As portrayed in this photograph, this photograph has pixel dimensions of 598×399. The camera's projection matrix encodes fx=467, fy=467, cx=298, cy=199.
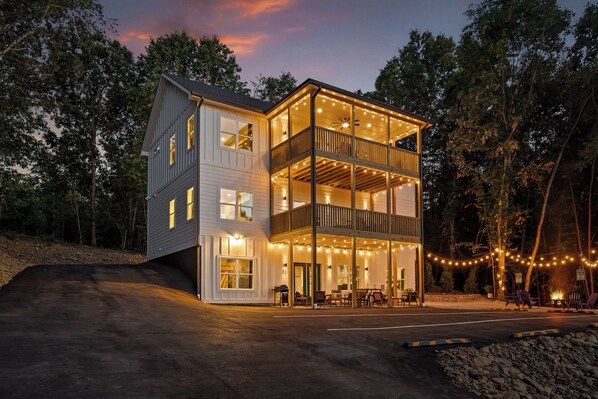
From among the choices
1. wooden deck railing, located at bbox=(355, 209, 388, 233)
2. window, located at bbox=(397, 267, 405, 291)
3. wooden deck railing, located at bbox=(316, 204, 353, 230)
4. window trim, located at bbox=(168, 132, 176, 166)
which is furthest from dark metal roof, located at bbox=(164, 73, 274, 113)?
window, located at bbox=(397, 267, 405, 291)

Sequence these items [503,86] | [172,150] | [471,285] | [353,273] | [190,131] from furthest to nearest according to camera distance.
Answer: [471,285] → [503,86] → [172,150] → [190,131] → [353,273]

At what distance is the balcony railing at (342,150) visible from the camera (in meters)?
19.5

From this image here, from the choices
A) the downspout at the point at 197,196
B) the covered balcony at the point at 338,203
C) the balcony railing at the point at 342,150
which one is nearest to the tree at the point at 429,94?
the covered balcony at the point at 338,203

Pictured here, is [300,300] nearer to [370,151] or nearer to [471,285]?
[370,151]

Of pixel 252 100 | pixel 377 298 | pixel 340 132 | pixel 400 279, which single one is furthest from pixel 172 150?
pixel 400 279

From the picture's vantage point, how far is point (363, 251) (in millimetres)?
24828

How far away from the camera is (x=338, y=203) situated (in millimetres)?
23875

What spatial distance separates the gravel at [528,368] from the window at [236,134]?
522 inches

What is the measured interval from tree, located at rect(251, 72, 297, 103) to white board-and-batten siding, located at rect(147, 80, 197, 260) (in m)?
18.8

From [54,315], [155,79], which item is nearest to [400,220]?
[54,315]

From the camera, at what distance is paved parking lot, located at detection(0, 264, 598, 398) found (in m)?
6.70

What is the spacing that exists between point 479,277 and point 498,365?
29.1 meters

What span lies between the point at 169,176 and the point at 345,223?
924cm

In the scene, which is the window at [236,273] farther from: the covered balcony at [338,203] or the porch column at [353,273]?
the porch column at [353,273]
